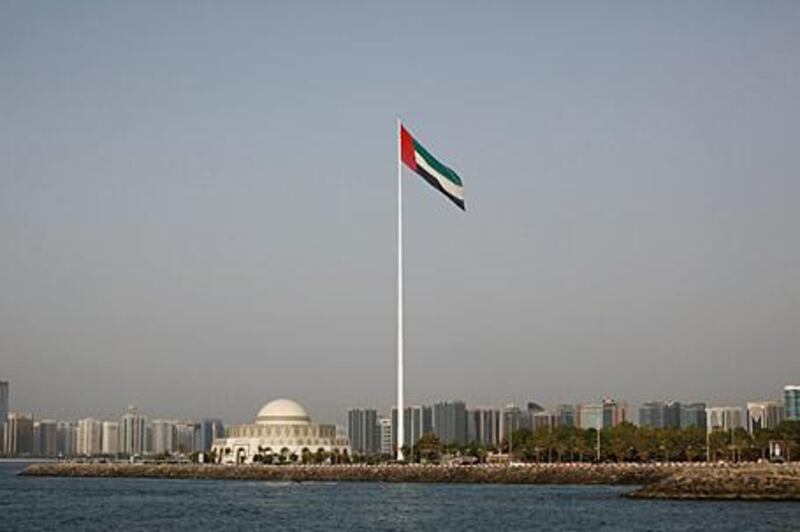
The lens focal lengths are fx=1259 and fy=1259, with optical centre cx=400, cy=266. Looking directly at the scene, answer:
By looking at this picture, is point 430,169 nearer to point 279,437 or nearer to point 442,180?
point 442,180

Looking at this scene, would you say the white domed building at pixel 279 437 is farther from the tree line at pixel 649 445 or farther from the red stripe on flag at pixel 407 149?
the red stripe on flag at pixel 407 149

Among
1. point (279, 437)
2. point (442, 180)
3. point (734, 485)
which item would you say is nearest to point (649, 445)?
point (442, 180)

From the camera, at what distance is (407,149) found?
320ft

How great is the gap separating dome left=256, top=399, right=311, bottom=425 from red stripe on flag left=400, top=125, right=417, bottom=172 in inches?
3174

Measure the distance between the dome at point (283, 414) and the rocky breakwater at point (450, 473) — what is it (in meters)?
26.9

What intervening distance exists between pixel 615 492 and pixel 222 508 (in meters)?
29.1

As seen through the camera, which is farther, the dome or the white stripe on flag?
the dome

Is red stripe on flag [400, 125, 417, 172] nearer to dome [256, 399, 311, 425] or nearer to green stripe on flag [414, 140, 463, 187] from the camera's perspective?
green stripe on flag [414, 140, 463, 187]

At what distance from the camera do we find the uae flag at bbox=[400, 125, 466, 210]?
96.1 meters

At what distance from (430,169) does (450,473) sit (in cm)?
3102

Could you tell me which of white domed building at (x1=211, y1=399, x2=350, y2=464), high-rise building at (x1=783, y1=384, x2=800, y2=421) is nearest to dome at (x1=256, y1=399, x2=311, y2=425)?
white domed building at (x1=211, y1=399, x2=350, y2=464)

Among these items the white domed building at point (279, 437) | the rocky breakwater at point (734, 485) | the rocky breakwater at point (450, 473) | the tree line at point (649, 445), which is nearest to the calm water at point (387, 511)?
Result: the rocky breakwater at point (734, 485)

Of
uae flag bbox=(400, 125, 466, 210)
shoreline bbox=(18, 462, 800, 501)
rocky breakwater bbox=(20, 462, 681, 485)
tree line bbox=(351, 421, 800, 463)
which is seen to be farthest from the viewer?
tree line bbox=(351, 421, 800, 463)

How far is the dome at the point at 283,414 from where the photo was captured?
171625 mm
